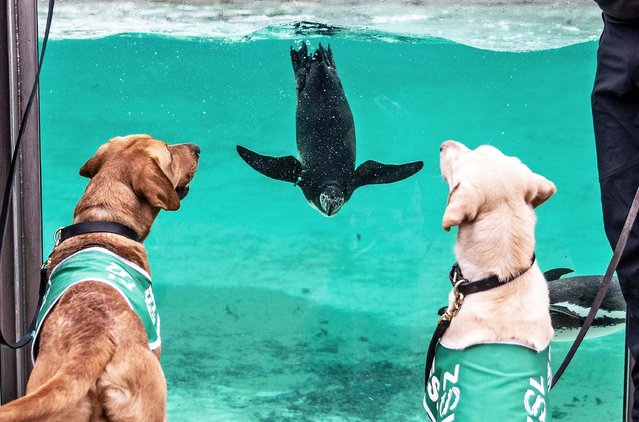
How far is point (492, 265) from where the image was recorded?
2.86 meters

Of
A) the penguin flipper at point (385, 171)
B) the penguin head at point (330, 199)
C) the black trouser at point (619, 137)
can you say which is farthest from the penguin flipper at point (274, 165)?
the black trouser at point (619, 137)

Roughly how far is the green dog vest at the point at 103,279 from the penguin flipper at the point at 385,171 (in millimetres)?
1872

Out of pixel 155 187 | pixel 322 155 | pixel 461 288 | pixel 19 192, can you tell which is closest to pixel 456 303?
pixel 461 288

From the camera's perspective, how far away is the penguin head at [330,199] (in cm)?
448

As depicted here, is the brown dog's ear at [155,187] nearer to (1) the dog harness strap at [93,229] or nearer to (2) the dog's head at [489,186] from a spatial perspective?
(1) the dog harness strap at [93,229]

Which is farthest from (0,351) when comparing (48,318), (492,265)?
(492,265)

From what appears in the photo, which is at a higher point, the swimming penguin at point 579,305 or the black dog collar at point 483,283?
the black dog collar at point 483,283

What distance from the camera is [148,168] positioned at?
299cm

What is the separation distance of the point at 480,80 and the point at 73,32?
82.9 inches

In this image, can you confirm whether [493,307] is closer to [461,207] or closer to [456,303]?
[456,303]

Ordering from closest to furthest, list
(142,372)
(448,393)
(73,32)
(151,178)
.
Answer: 1. (142,372)
2. (448,393)
3. (151,178)
4. (73,32)

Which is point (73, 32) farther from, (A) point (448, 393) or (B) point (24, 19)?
(A) point (448, 393)

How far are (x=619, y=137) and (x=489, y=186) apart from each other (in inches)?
18.6

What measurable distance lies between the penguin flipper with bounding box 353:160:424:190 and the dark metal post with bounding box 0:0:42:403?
1668mm
